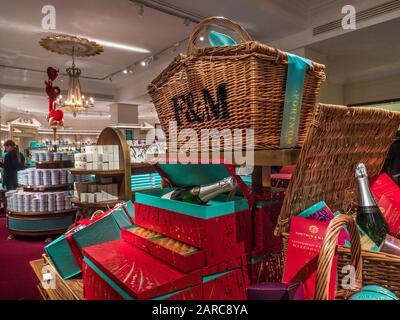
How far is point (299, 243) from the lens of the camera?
745mm

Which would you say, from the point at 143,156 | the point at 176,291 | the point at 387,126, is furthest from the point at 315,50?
the point at 176,291

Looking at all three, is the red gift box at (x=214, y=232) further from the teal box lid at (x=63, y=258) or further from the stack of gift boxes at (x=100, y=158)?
the stack of gift boxes at (x=100, y=158)

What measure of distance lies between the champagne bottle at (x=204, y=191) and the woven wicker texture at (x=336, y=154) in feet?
0.69

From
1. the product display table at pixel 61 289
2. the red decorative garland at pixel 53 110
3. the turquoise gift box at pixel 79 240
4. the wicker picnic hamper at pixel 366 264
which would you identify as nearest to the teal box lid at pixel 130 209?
the turquoise gift box at pixel 79 240

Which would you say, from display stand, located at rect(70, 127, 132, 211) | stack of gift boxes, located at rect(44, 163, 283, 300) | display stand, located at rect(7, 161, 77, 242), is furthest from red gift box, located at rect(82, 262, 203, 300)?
display stand, located at rect(7, 161, 77, 242)

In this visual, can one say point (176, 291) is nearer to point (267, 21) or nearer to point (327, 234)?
point (327, 234)

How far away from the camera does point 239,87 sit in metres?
0.77

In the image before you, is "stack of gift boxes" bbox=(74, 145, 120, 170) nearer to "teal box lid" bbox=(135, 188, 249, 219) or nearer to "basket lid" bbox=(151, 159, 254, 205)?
"basket lid" bbox=(151, 159, 254, 205)

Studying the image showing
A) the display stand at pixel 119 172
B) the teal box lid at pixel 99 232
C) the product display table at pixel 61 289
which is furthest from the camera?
the display stand at pixel 119 172

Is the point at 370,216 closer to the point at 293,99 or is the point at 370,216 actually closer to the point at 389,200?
the point at 389,200

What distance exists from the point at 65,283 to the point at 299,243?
1005 millimetres

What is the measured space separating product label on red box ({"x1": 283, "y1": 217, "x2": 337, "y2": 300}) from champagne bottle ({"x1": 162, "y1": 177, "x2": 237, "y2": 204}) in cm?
25

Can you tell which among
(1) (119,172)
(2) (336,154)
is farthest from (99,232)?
(1) (119,172)

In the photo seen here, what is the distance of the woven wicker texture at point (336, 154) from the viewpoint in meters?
0.77
